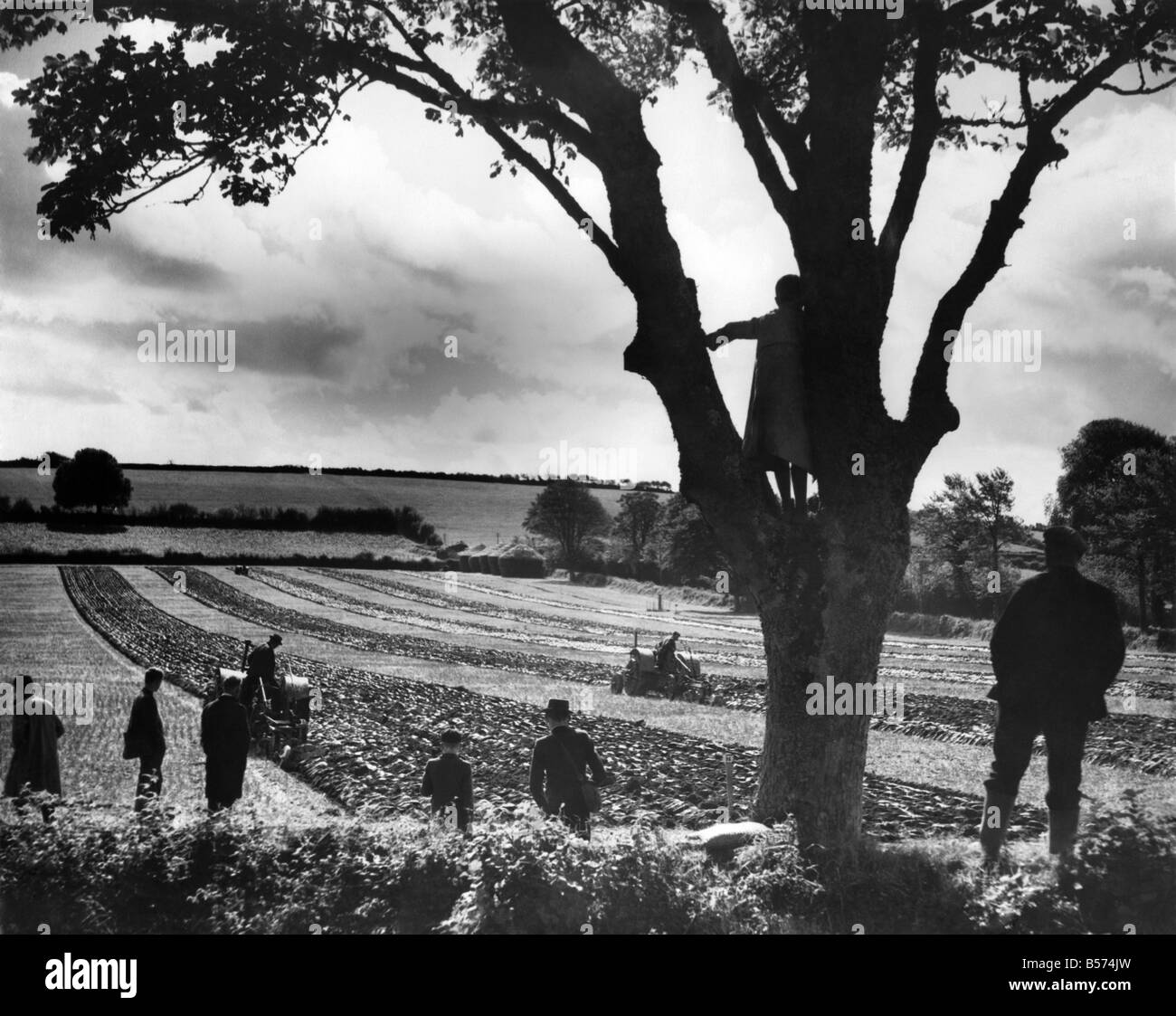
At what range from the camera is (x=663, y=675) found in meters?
11.3

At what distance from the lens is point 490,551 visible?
9.98 m

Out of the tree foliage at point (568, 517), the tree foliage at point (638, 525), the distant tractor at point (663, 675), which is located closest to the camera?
the tree foliage at point (568, 517)

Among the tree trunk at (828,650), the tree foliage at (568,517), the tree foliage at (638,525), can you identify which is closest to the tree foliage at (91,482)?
the tree foliage at (568,517)

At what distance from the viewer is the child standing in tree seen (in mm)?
6367

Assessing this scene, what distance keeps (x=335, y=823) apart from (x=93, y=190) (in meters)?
5.02

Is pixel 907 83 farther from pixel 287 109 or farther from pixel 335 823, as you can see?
pixel 335 823

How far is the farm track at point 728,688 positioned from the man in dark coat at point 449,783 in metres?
2.47

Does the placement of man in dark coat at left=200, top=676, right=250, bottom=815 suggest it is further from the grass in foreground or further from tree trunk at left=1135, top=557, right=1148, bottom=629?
tree trunk at left=1135, top=557, right=1148, bottom=629

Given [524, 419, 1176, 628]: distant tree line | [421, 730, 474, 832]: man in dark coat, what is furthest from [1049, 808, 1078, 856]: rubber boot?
[421, 730, 474, 832]: man in dark coat

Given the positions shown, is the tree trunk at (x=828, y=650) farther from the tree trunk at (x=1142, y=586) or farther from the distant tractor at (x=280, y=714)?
the tree trunk at (x=1142, y=586)

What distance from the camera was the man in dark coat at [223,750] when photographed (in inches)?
286

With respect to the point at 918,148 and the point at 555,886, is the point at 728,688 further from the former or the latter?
the point at 918,148

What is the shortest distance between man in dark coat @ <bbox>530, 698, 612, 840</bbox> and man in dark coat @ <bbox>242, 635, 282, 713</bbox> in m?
3.00
